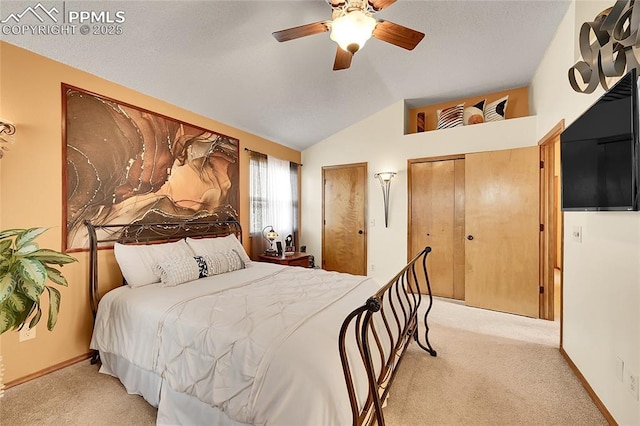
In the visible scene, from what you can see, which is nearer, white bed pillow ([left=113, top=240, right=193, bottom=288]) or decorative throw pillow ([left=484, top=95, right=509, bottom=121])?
white bed pillow ([left=113, top=240, right=193, bottom=288])

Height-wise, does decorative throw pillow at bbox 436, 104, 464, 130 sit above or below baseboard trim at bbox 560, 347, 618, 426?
above

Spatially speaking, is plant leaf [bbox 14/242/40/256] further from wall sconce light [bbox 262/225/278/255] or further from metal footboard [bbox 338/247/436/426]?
wall sconce light [bbox 262/225/278/255]

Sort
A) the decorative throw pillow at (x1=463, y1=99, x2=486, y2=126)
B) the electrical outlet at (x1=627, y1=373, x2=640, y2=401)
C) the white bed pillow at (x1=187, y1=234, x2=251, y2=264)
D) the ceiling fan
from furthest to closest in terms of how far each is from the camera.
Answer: the decorative throw pillow at (x1=463, y1=99, x2=486, y2=126) < the white bed pillow at (x1=187, y1=234, x2=251, y2=264) < the ceiling fan < the electrical outlet at (x1=627, y1=373, x2=640, y2=401)

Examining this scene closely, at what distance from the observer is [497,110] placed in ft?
12.4

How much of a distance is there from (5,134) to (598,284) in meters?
4.34

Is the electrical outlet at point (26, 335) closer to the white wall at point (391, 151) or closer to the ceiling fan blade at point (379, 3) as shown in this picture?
the ceiling fan blade at point (379, 3)

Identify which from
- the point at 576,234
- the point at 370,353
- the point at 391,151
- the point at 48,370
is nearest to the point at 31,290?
the point at 370,353

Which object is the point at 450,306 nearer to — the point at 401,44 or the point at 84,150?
the point at 401,44

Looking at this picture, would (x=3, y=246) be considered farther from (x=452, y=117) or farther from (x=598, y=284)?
(x=452, y=117)

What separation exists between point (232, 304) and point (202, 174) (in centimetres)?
214

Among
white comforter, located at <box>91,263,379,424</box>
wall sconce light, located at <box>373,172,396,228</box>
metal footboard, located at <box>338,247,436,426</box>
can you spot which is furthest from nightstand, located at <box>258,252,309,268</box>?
metal footboard, located at <box>338,247,436,426</box>

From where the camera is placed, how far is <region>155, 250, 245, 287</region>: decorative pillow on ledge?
239 centimetres

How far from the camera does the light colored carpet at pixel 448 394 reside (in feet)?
5.67

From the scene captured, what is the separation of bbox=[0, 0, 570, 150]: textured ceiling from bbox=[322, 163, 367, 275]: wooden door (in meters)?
1.21
